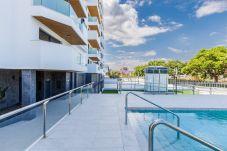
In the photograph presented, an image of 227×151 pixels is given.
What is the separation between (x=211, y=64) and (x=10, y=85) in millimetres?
37553

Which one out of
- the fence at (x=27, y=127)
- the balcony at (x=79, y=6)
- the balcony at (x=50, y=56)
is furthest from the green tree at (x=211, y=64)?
the fence at (x=27, y=127)

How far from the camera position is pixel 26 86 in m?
9.95

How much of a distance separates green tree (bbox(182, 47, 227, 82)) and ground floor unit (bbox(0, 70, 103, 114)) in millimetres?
30022

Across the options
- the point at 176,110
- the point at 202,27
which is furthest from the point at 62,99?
the point at 202,27

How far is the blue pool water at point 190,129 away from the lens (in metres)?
5.20

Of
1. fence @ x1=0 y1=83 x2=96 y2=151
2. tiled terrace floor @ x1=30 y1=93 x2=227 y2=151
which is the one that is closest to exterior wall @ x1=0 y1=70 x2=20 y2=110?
tiled terrace floor @ x1=30 y1=93 x2=227 y2=151

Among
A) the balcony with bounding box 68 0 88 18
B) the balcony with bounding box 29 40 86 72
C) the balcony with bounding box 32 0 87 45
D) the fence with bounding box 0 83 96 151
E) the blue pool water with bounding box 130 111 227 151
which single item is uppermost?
the balcony with bounding box 68 0 88 18

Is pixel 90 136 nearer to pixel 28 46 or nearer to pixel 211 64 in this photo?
pixel 28 46

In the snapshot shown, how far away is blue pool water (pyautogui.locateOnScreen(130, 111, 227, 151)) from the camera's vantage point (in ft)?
17.1

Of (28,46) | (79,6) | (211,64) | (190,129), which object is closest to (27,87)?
(28,46)

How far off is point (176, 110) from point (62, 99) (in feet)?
20.7

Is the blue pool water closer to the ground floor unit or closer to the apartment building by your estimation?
the ground floor unit

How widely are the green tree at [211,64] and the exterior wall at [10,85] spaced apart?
35172mm

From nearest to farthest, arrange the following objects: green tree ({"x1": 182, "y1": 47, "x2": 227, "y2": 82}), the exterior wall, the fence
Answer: the fence
the exterior wall
green tree ({"x1": 182, "y1": 47, "x2": 227, "y2": 82})
